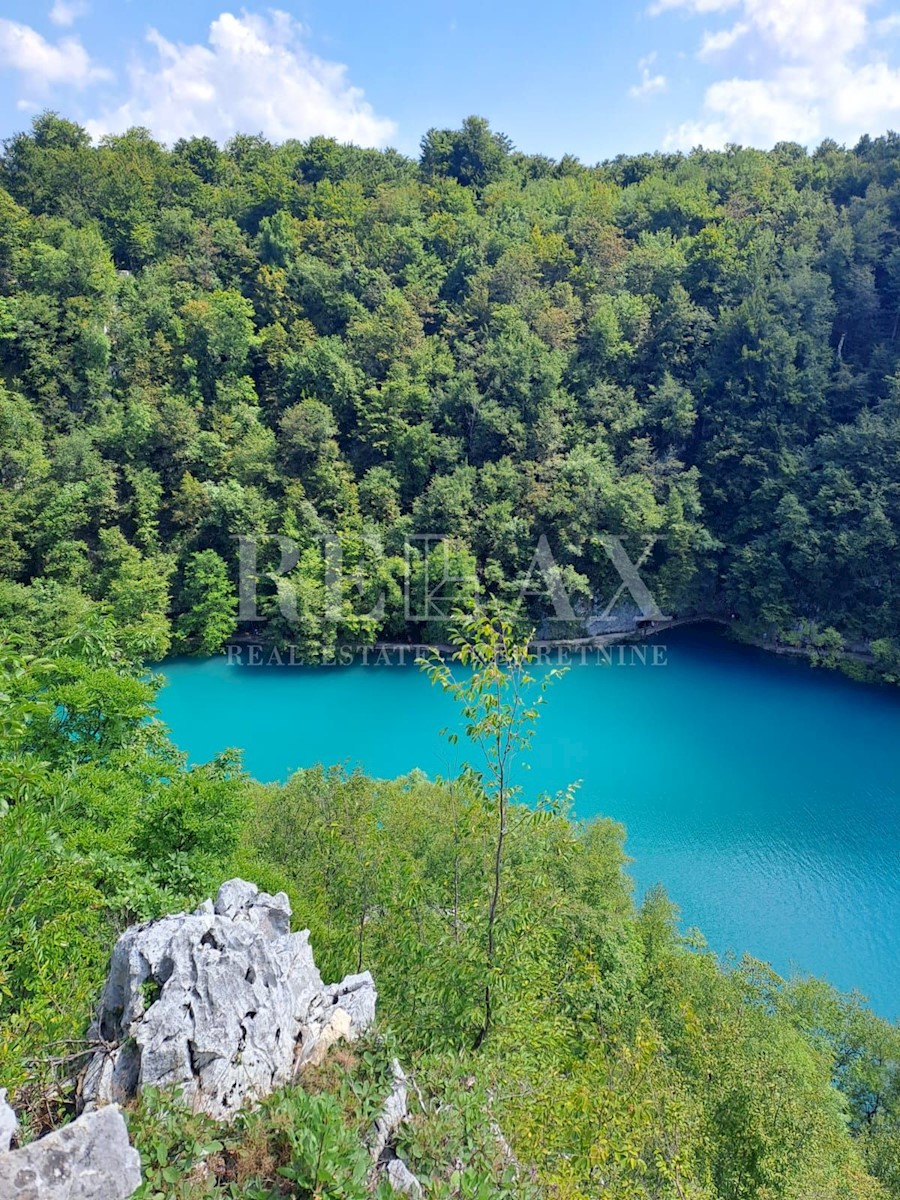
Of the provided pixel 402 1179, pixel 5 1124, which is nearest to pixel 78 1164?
pixel 5 1124

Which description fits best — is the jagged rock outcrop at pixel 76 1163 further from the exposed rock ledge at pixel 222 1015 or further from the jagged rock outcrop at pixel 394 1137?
the jagged rock outcrop at pixel 394 1137

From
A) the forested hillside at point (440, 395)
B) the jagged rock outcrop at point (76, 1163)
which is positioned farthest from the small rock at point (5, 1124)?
the forested hillside at point (440, 395)

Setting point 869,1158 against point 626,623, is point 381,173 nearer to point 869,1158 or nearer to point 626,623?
point 626,623

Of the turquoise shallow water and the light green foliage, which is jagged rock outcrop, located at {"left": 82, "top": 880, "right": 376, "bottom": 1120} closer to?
the light green foliage

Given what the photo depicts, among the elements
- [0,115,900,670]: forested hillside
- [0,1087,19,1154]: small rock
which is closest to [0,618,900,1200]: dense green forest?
[0,1087,19,1154]: small rock

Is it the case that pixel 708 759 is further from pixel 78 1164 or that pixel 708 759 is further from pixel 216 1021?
pixel 78 1164
